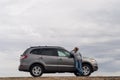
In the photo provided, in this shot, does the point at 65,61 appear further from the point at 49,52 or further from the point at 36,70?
the point at 36,70

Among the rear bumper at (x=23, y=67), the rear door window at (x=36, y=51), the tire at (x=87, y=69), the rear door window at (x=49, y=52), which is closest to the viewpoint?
the rear bumper at (x=23, y=67)

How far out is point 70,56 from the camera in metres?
28.7

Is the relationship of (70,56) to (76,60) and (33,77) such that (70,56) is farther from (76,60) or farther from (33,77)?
(33,77)

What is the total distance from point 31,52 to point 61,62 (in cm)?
194

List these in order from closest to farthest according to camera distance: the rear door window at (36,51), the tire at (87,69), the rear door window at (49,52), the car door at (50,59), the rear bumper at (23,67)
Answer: the rear bumper at (23,67) < the rear door window at (36,51) < the car door at (50,59) < the rear door window at (49,52) < the tire at (87,69)

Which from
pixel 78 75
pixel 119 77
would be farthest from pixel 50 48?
pixel 119 77

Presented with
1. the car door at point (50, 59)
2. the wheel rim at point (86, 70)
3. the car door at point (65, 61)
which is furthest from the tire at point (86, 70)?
the car door at point (50, 59)

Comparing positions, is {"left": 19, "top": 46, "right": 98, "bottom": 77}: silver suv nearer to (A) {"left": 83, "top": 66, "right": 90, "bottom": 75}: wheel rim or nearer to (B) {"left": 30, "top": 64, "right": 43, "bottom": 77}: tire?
(B) {"left": 30, "top": 64, "right": 43, "bottom": 77}: tire

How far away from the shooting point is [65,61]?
28547 millimetres

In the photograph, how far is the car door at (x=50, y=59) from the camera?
93.0 ft

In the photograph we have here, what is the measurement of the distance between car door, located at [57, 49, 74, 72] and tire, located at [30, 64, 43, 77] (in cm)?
116

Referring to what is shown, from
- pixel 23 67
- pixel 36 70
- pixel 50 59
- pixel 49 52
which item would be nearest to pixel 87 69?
pixel 50 59

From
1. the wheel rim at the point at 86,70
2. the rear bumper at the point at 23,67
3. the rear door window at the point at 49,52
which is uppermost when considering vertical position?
the rear door window at the point at 49,52

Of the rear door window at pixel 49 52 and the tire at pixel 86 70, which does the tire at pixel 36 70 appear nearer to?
the rear door window at pixel 49 52
